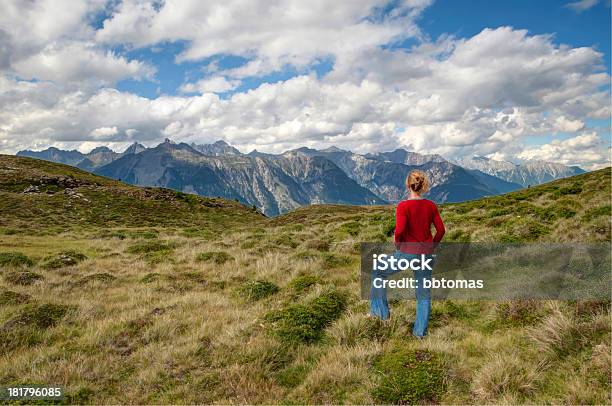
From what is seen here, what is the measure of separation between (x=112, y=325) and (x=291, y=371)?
15.5 feet

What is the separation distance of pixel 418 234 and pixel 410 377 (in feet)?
9.34

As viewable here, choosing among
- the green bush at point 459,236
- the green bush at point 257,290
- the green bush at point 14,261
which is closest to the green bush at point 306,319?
the green bush at point 257,290

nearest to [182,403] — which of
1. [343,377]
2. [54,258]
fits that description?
[343,377]

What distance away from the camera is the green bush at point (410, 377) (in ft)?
17.8

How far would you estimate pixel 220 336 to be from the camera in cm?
757

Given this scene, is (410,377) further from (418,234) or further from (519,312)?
(519,312)

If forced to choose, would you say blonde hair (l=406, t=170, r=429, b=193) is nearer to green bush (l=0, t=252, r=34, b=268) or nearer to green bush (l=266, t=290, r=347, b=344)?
green bush (l=266, t=290, r=347, b=344)

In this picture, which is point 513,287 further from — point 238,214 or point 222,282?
point 238,214

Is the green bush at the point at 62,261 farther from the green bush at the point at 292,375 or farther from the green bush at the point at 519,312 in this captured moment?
the green bush at the point at 519,312

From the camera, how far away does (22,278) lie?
13.4m

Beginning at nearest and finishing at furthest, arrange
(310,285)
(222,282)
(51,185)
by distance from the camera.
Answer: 1. (310,285)
2. (222,282)
3. (51,185)

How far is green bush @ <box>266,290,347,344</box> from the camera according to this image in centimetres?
757

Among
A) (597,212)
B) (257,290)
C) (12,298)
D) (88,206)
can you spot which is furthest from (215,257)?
(88,206)

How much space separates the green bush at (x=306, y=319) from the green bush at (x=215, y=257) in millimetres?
8681
